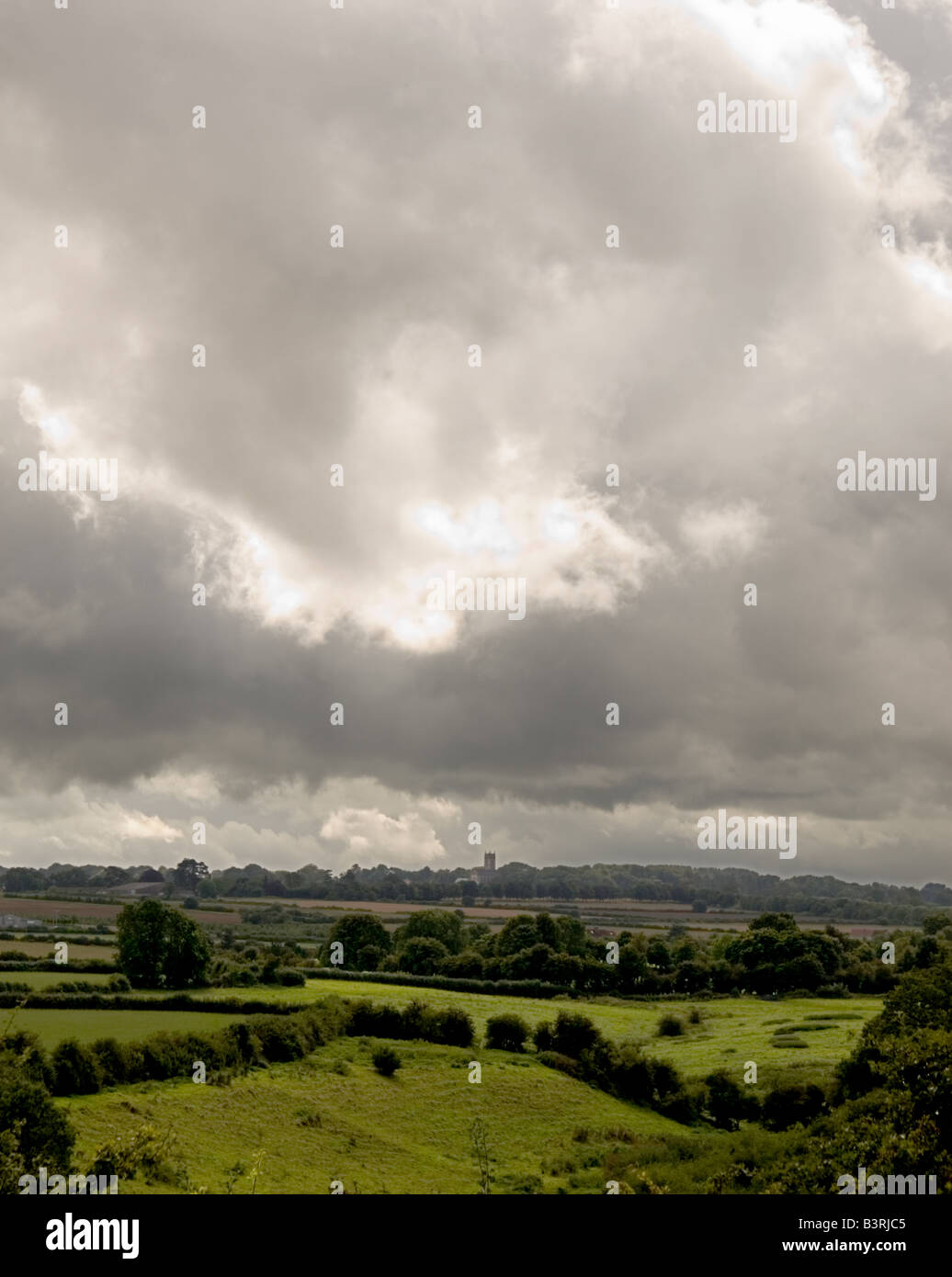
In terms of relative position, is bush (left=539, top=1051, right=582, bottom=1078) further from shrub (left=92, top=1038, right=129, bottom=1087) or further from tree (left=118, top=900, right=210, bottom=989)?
shrub (left=92, top=1038, right=129, bottom=1087)

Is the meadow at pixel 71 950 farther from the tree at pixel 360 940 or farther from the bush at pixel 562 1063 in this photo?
the bush at pixel 562 1063

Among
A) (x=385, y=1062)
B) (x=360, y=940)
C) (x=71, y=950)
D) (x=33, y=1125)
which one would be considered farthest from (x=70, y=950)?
(x=33, y=1125)

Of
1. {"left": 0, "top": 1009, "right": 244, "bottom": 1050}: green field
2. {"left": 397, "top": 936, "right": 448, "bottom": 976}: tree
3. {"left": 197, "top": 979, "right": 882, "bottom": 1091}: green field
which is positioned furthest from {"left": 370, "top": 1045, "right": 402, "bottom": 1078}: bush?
{"left": 397, "top": 936, "right": 448, "bottom": 976}: tree

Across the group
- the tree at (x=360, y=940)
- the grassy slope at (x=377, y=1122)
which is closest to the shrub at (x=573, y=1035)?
the grassy slope at (x=377, y=1122)

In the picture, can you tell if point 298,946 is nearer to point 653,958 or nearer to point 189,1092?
point 653,958

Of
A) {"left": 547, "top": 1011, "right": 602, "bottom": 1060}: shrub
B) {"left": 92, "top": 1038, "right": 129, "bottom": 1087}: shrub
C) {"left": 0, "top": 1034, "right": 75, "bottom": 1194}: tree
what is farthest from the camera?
{"left": 547, "top": 1011, "right": 602, "bottom": 1060}: shrub
